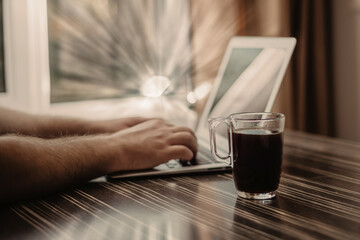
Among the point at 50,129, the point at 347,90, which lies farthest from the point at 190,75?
the point at 50,129

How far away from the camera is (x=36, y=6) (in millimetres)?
2189

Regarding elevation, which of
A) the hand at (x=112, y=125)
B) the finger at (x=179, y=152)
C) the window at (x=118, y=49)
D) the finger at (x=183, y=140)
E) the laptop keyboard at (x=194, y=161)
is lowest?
the laptop keyboard at (x=194, y=161)

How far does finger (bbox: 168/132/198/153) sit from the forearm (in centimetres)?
15

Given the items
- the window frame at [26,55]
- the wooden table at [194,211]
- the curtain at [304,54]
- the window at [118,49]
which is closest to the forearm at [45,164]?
the wooden table at [194,211]

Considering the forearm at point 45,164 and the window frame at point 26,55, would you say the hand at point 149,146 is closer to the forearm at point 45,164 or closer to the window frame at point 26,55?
the forearm at point 45,164

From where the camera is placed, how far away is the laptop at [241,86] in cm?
102

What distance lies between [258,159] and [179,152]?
0.90 feet

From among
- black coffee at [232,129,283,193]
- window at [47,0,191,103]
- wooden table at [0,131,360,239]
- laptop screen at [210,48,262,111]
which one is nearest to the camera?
wooden table at [0,131,360,239]

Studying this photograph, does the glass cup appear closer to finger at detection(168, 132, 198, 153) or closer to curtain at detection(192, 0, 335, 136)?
finger at detection(168, 132, 198, 153)

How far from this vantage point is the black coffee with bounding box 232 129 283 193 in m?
0.78

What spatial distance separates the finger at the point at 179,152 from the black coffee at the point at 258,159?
0.24 metres

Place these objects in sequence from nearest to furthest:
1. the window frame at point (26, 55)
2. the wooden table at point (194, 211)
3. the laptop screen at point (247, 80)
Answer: the wooden table at point (194, 211) < the laptop screen at point (247, 80) < the window frame at point (26, 55)

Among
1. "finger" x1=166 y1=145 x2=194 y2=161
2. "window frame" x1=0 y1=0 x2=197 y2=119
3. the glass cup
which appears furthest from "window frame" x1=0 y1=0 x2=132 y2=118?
the glass cup

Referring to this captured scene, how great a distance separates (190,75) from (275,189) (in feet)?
6.21
